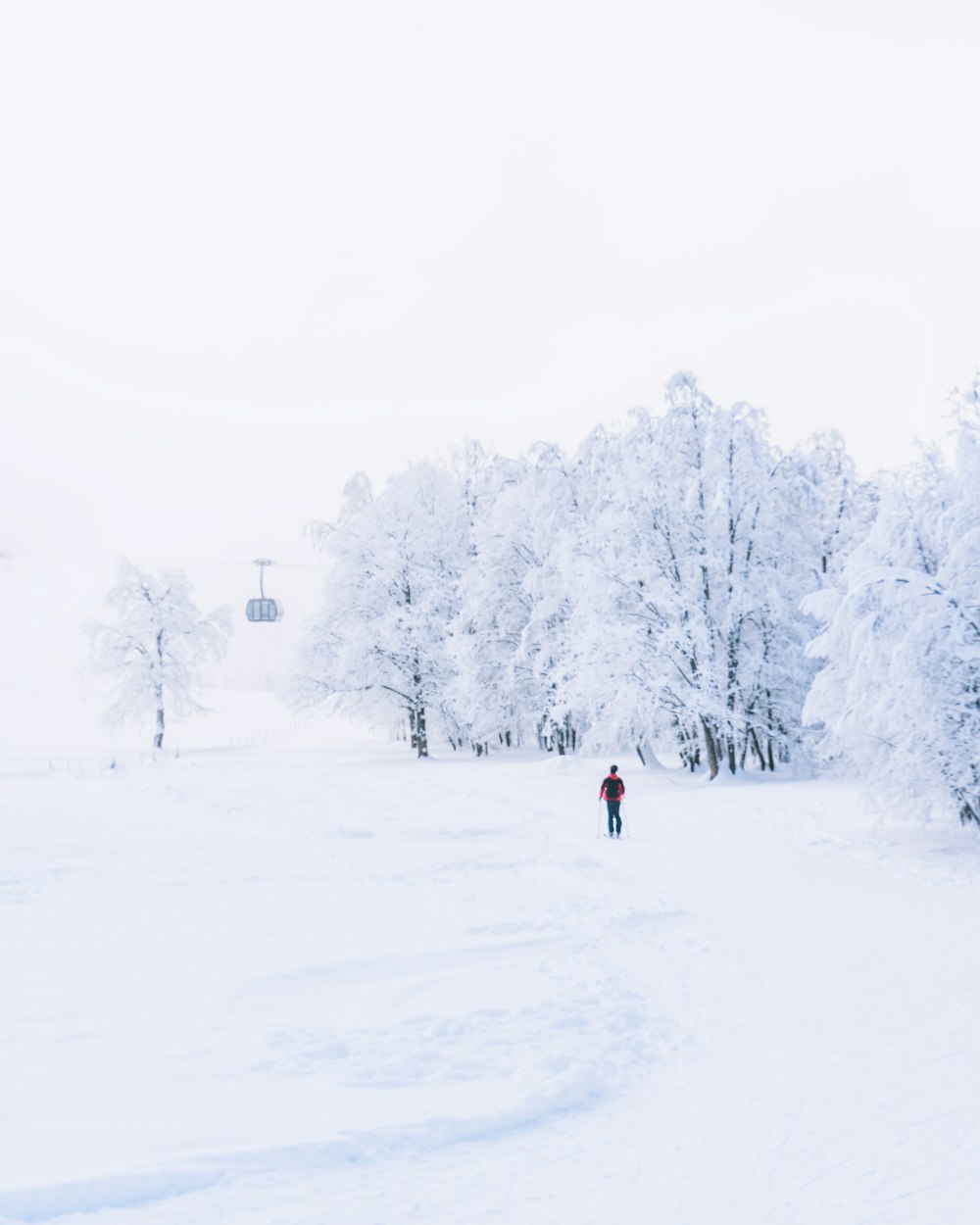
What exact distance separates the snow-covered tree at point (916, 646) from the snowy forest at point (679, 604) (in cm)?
4

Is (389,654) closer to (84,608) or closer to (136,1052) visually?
(136,1052)

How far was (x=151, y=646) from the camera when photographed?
157 feet

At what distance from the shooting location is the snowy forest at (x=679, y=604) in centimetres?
1551

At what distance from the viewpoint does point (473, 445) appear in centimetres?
4269

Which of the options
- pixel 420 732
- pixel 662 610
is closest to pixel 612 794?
pixel 662 610

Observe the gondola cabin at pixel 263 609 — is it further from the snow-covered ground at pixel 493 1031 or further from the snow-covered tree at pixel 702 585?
the snow-covered ground at pixel 493 1031

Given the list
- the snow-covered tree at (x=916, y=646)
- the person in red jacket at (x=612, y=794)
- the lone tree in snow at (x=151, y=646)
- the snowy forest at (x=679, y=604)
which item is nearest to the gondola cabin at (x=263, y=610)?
the lone tree in snow at (x=151, y=646)

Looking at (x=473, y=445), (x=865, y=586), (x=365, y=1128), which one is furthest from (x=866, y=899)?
(x=473, y=445)

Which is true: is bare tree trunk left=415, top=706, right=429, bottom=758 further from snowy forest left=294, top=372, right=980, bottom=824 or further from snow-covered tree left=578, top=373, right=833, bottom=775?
snow-covered tree left=578, top=373, right=833, bottom=775

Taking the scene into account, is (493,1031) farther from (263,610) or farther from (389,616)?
(263,610)

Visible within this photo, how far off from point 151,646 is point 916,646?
4164 centimetres

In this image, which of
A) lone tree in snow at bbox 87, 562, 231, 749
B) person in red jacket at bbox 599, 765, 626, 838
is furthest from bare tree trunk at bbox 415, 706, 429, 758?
person in red jacket at bbox 599, 765, 626, 838

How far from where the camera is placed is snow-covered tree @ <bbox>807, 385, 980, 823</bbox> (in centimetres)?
1498

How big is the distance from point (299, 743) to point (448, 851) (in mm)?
33817
